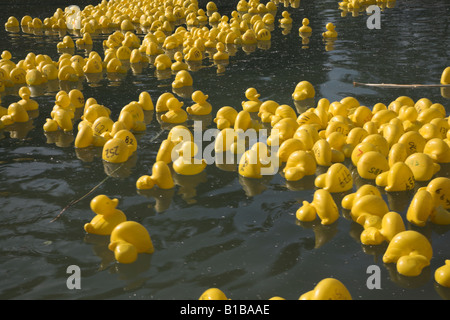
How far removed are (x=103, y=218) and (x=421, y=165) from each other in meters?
3.54

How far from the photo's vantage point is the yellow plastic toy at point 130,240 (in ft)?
15.1

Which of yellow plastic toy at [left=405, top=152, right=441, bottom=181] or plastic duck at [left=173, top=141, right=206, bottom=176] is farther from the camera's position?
plastic duck at [left=173, top=141, right=206, bottom=176]

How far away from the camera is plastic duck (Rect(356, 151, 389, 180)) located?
236 inches

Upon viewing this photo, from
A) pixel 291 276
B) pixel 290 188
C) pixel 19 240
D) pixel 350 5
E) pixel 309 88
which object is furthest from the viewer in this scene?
pixel 350 5

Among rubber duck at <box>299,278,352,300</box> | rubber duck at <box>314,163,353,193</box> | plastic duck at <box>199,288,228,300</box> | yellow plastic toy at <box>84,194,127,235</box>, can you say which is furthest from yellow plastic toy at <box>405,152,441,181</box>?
yellow plastic toy at <box>84,194,127,235</box>

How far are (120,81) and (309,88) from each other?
3802 millimetres

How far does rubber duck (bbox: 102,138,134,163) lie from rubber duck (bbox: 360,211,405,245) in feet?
10.8

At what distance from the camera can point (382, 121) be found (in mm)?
7188

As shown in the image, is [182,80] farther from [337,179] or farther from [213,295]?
[213,295]

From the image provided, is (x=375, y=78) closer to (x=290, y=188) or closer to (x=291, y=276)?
(x=290, y=188)

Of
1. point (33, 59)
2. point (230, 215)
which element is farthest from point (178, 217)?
point (33, 59)

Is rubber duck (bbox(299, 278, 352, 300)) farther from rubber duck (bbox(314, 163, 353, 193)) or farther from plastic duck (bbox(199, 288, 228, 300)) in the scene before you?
rubber duck (bbox(314, 163, 353, 193))

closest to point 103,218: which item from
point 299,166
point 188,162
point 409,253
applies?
point 188,162

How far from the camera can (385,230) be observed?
4680mm
